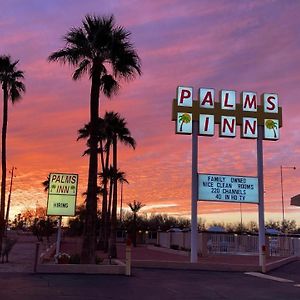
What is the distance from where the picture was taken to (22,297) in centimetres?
1265

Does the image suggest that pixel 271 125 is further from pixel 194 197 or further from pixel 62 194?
pixel 62 194

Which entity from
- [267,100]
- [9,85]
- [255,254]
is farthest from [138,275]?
[255,254]

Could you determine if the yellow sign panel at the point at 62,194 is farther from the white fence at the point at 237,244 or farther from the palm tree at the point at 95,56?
the white fence at the point at 237,244

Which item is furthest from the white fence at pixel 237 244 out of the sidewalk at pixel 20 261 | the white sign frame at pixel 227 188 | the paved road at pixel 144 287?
the paved road at pixel 144 287

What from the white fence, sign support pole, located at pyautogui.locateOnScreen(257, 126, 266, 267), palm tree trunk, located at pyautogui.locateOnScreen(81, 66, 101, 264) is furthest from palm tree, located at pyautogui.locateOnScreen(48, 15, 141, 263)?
the white fence

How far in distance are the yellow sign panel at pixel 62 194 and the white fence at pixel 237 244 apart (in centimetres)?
1542

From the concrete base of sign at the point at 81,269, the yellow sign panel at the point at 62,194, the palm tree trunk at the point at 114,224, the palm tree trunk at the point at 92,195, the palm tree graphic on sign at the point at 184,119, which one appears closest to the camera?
the concrete base of sign at the point at 81,269

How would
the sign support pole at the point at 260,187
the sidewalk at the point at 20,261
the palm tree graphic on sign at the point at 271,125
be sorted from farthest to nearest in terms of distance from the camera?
the palm tree graphic on sign at the point at 271,125 → the sign support pole at the point at 260,187 → the sidewalk at the point at 20,261

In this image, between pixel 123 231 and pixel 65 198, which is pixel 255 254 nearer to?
pixel 65 198

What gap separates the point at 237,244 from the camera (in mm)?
43031

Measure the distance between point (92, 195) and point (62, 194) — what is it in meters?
2.89

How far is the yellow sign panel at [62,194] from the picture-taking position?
24984 millimetres

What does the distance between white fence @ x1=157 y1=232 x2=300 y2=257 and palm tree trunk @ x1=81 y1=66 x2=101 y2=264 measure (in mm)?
16456

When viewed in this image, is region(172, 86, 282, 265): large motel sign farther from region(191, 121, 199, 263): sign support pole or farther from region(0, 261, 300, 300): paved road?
region(0, 261, 300, 300): paved road
